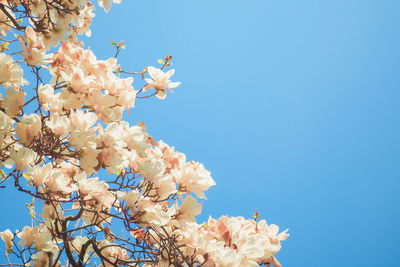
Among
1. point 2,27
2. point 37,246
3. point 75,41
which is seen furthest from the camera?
point 75,41

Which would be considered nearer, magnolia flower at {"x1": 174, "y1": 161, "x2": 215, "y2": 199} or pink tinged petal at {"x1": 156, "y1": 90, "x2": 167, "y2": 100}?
magnolia flower at {"x1": 174, "y1": 161, "x2": 215, "y2": 199}

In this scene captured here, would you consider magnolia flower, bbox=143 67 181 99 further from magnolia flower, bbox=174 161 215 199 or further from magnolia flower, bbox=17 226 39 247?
magnolia flower, bbox=17 226 39 247

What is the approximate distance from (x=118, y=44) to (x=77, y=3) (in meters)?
0.47

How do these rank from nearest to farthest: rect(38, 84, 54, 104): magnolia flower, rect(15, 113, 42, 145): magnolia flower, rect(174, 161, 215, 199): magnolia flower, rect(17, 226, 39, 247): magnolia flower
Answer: rect(15, 113, 42, 145): magnolia flower < rect(38, 84, 54, 104): magnolia flower < rect(174, 161, 215, 199): magnolia flower < rect(17, 226, 39, 247): magnolia flower

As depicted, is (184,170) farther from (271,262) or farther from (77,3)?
(77,3)

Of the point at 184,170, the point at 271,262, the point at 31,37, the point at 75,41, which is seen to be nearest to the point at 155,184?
the point at 184,170

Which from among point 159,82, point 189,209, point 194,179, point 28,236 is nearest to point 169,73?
A: point 159,82

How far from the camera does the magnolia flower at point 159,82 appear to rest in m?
2.00

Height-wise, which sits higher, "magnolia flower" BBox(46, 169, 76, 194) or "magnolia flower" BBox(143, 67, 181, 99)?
"magnolia flower" BBox(143, 67, 181, 99)

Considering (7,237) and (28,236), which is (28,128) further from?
(7,237)

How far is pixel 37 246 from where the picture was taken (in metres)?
1.96

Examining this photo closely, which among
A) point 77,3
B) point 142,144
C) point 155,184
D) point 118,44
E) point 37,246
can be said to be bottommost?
point 37,246

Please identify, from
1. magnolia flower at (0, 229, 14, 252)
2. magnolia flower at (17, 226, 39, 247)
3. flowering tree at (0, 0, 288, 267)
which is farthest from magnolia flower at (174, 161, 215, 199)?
magnolia flower at (0, 229, 14, 252)

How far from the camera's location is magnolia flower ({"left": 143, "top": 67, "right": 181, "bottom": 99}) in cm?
200
